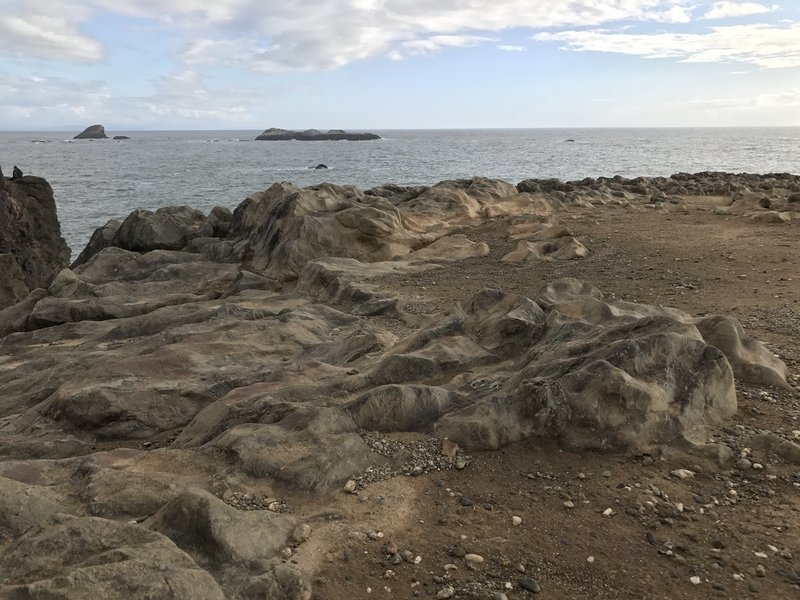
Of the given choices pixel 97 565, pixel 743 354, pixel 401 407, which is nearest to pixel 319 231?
pixel 401 407

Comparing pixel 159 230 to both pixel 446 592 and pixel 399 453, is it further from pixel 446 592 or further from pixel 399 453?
pixel 446 592

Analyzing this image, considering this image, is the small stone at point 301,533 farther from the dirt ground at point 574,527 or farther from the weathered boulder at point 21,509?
the weathered boulder at point 21,509

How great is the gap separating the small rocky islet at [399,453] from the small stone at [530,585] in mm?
17

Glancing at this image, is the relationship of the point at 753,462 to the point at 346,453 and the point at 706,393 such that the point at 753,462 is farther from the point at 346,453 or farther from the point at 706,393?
the point at 346,453

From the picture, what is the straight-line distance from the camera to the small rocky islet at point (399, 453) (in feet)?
15.1

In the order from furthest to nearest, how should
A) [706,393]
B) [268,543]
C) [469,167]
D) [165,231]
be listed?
[469,167] → [165,231] → [706,393] → [268,543]

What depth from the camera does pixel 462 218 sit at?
24.1 meters

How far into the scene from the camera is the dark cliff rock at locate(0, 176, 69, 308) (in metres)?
23.0

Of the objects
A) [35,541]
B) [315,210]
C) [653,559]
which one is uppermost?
[315,210]

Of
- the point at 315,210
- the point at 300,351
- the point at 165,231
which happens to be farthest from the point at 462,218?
the point at 300,351

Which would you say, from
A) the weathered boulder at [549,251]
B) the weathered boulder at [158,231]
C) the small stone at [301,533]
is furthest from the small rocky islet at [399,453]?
the weathered boulder at [158,231]

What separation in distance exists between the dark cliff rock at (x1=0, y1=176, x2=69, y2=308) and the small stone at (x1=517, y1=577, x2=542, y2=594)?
2322 cm

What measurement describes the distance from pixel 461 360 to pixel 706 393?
10.1ft

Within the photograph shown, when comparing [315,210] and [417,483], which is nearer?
[417,483]
